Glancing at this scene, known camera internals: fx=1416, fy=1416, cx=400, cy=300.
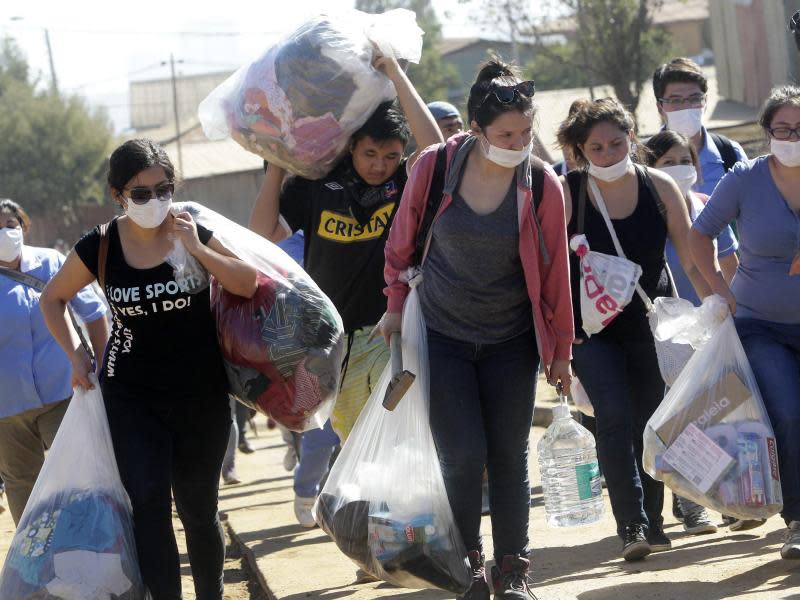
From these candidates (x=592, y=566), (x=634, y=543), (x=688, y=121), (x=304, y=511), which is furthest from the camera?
(x=304, y=511)

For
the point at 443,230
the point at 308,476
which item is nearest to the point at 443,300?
the point at 443,230

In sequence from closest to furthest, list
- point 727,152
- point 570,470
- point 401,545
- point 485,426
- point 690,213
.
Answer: point 401,545
point 485,426
point 570,470
point 690,213
point 727,152

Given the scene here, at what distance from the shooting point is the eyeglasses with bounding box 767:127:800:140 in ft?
17.0

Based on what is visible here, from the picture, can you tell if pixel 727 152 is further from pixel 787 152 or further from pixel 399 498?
pixel 399 498

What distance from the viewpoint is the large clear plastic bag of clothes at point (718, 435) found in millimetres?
5035

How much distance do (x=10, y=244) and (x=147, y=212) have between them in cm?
209

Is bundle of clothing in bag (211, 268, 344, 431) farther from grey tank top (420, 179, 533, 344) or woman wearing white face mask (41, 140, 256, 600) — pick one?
grey tank top (420, 179, 533, 344)

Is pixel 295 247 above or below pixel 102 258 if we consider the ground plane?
below

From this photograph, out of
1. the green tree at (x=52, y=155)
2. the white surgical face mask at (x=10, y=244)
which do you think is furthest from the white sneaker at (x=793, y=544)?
the green tree at (x=52, y=155)

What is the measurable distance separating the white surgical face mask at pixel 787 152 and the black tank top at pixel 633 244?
2.21 feet

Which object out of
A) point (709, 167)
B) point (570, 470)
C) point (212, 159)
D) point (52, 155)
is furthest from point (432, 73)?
point (570, 470)

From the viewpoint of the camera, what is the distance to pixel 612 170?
570 cm

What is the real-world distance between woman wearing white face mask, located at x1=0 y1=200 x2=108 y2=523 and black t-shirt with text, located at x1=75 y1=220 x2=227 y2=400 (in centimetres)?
184

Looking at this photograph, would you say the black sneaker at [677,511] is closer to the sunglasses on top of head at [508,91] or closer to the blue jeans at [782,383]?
the blue jeans at [782,383]
